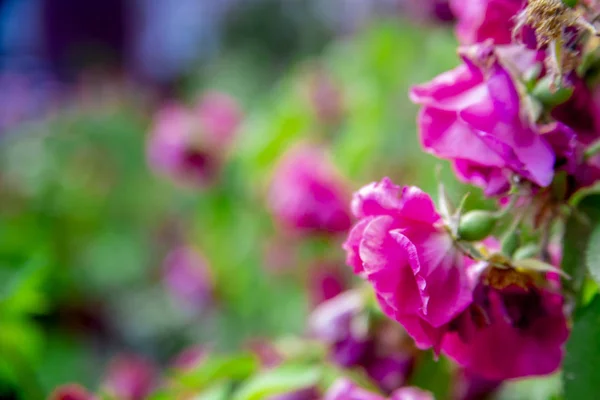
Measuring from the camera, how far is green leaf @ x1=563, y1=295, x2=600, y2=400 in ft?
0.93

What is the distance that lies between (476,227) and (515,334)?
52mm

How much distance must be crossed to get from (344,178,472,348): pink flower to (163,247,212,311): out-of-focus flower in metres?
0.71

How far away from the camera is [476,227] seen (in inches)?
10.8

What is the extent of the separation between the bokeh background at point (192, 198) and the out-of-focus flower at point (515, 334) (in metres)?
0.06

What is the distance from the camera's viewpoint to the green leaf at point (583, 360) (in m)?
0.28

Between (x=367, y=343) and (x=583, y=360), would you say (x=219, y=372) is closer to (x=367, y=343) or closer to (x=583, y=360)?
(x=367, y=343)

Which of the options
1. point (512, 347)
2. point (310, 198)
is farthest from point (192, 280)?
point (512, 347)

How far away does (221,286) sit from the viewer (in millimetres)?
946

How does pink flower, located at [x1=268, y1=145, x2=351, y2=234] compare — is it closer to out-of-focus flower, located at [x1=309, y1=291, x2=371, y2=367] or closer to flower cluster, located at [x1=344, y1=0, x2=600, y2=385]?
out-of-focus flower, located at [x1=309, y1=291, x2=371, y2=367]

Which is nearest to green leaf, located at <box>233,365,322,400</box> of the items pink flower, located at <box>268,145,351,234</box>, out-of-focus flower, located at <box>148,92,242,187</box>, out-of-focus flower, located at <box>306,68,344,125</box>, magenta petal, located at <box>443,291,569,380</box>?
magenta petal, located at <box>443,291,569,380</box>

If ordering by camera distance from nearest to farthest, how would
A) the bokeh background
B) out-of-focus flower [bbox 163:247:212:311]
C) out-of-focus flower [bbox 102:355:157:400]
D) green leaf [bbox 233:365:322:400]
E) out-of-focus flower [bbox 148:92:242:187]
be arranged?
green leaf [bbox 233:365:322:400] < out-of-focus flower [bbox 102:355:157:400] < the bokeh background < out-of-focus flower [bbox 148:92:242:187] < out-of-focus flower [bbox 163:247:212:311]

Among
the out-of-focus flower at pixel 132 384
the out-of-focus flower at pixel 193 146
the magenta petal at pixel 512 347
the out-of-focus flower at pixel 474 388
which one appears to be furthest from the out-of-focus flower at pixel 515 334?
the out-of-focus flower at pixel 193 146

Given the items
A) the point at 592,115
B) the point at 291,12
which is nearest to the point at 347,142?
the point at 592,115

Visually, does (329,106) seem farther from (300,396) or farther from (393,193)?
(393,193)
